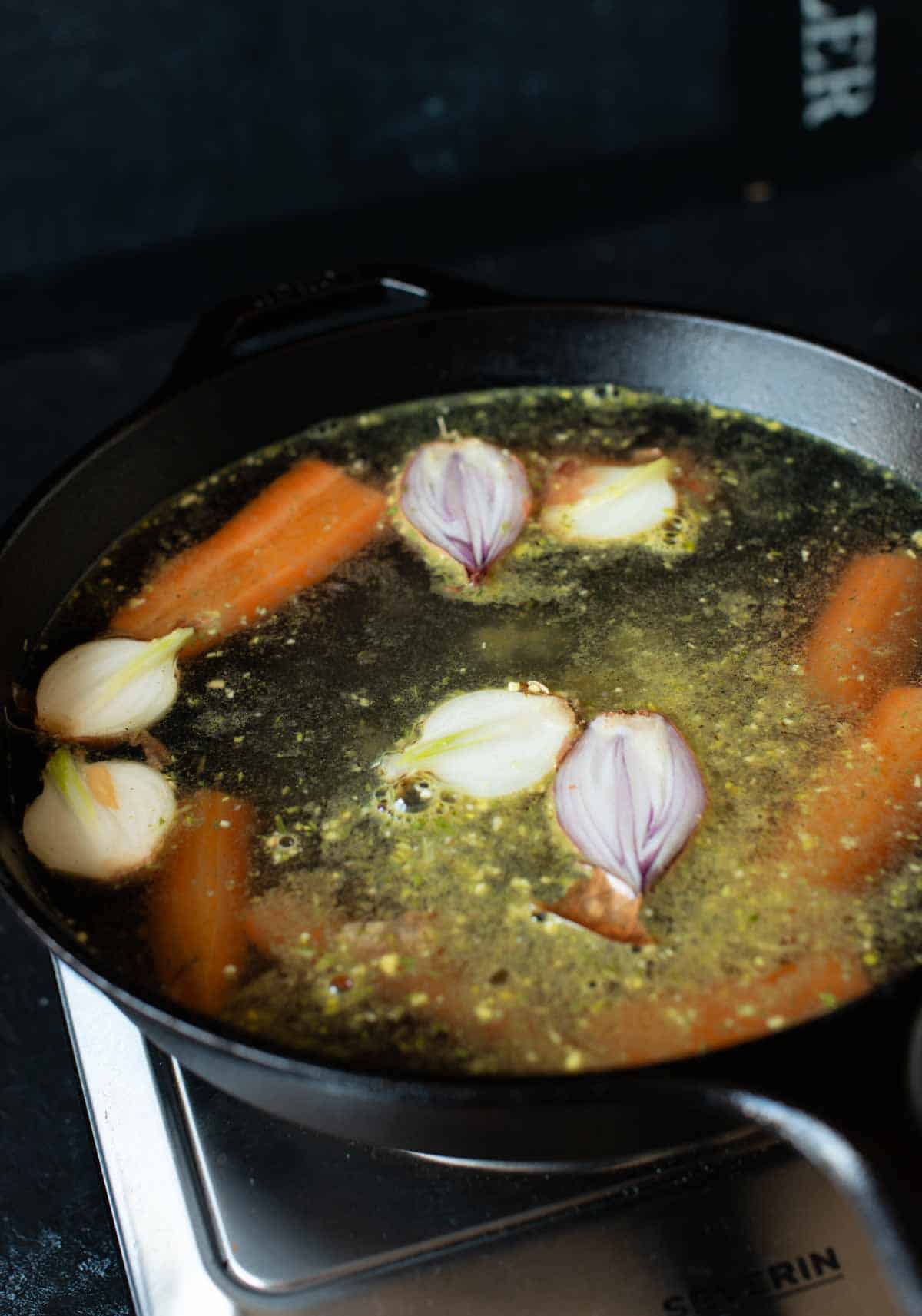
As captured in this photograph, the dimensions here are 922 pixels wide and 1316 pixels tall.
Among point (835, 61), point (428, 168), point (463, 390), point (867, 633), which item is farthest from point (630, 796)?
point (835, 61)

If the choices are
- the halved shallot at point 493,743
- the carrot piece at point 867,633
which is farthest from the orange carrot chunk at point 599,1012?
the carrot piece at point 867,633

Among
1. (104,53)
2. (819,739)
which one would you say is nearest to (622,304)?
(819,739)

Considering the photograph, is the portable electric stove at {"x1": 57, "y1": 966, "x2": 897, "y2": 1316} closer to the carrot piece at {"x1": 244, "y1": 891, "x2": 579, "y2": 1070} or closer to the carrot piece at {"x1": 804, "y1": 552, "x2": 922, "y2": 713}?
the carrot piece at {"x1": 244, "y1": 891, "x2": 579, "y2": 1070}

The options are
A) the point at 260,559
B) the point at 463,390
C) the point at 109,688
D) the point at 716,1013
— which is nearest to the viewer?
the point at 716,1013

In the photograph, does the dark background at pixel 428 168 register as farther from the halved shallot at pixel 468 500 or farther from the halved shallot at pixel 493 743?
the halved shallot at pixel 493 743

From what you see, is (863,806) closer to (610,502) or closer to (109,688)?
(610,502)

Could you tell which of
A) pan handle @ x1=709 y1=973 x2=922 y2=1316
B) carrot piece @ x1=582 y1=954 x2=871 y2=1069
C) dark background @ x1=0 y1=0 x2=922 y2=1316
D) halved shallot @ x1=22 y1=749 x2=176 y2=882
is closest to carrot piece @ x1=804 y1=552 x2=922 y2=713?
carrot piece @ x1=582 y1=954 x2=871 y2=1069

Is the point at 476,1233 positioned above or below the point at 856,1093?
below

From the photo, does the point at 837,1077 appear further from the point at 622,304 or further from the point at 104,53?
the point at 104,53
